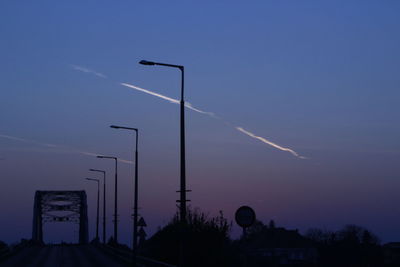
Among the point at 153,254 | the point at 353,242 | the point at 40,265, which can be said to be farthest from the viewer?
the point at 40,265

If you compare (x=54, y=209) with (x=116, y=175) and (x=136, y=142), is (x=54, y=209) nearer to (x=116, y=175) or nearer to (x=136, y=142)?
(x=116, y=175)

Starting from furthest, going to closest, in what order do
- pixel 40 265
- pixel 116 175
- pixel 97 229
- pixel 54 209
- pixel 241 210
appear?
pixel 54 209 → pixel 97 229 → pixel 116 175 → pixel 40 265 → pixel 241 210

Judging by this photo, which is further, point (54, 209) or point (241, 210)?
point (54, 209)

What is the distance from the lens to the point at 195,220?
115 feet

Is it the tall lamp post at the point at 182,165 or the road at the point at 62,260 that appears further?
the road at the point at 62,260

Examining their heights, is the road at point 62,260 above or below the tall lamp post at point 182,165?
below

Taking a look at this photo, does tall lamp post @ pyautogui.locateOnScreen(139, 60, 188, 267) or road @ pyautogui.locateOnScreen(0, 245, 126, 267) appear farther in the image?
road @ pyautogui.locateOnScreen(0, 245, 126, 267)

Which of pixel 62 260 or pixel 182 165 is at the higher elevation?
pixel 182 165

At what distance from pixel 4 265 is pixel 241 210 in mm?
32083

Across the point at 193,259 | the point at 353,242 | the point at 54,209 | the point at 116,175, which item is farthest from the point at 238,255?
Answer: the point at 54,209

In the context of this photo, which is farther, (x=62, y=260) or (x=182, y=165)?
(x=62, y=260)

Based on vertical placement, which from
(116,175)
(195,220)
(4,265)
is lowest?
(4,265)

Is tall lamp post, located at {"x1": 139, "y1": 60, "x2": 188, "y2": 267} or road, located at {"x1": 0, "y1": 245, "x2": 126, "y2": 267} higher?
tall lamp post, located at {"x1": 139, "y1": 60, "x2": 188, "y2": 267}

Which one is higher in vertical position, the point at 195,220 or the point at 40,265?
the point at 195,220
